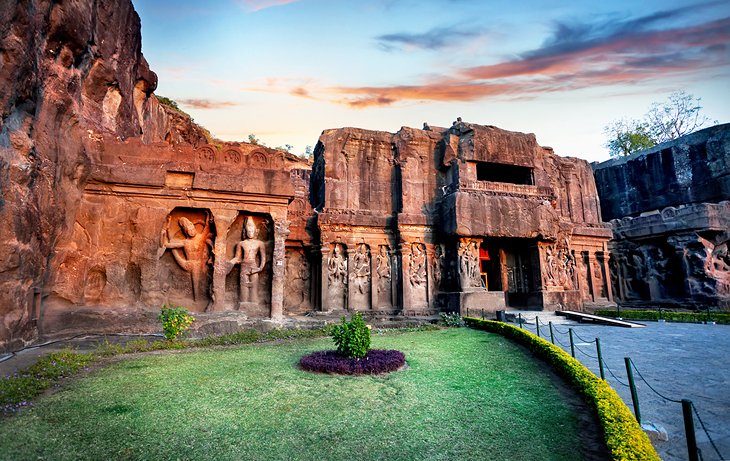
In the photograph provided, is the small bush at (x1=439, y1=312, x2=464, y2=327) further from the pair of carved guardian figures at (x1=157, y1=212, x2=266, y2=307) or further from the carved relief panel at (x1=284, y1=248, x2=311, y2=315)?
the pair of carved guardian figures at (x1=157, y1=212, x2=266, y2=307)

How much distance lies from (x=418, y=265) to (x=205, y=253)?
769 cm

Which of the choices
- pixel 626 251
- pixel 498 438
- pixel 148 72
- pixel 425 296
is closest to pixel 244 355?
pixel 498 438

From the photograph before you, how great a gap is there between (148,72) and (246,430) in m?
14.3

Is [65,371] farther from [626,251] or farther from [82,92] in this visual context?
[626,251]

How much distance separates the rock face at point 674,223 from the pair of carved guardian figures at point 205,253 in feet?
58.8

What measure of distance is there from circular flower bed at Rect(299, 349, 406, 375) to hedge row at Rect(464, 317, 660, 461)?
254 centimetres

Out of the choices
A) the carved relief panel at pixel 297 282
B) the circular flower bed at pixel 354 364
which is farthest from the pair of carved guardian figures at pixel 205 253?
the circular flower bed at pixel 354 364

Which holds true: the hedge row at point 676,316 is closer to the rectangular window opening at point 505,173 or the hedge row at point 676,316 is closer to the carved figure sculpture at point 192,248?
the rectangular window opening at point 505,173

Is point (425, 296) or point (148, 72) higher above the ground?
point (148, 72)

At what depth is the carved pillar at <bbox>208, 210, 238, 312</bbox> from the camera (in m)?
9.78

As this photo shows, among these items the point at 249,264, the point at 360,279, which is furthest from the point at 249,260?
the point at 360,279

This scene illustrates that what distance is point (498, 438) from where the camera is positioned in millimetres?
3576

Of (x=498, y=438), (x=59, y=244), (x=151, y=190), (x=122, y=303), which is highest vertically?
(x=151, y=190)

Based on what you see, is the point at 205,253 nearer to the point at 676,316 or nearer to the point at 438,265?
the point at 438,265
